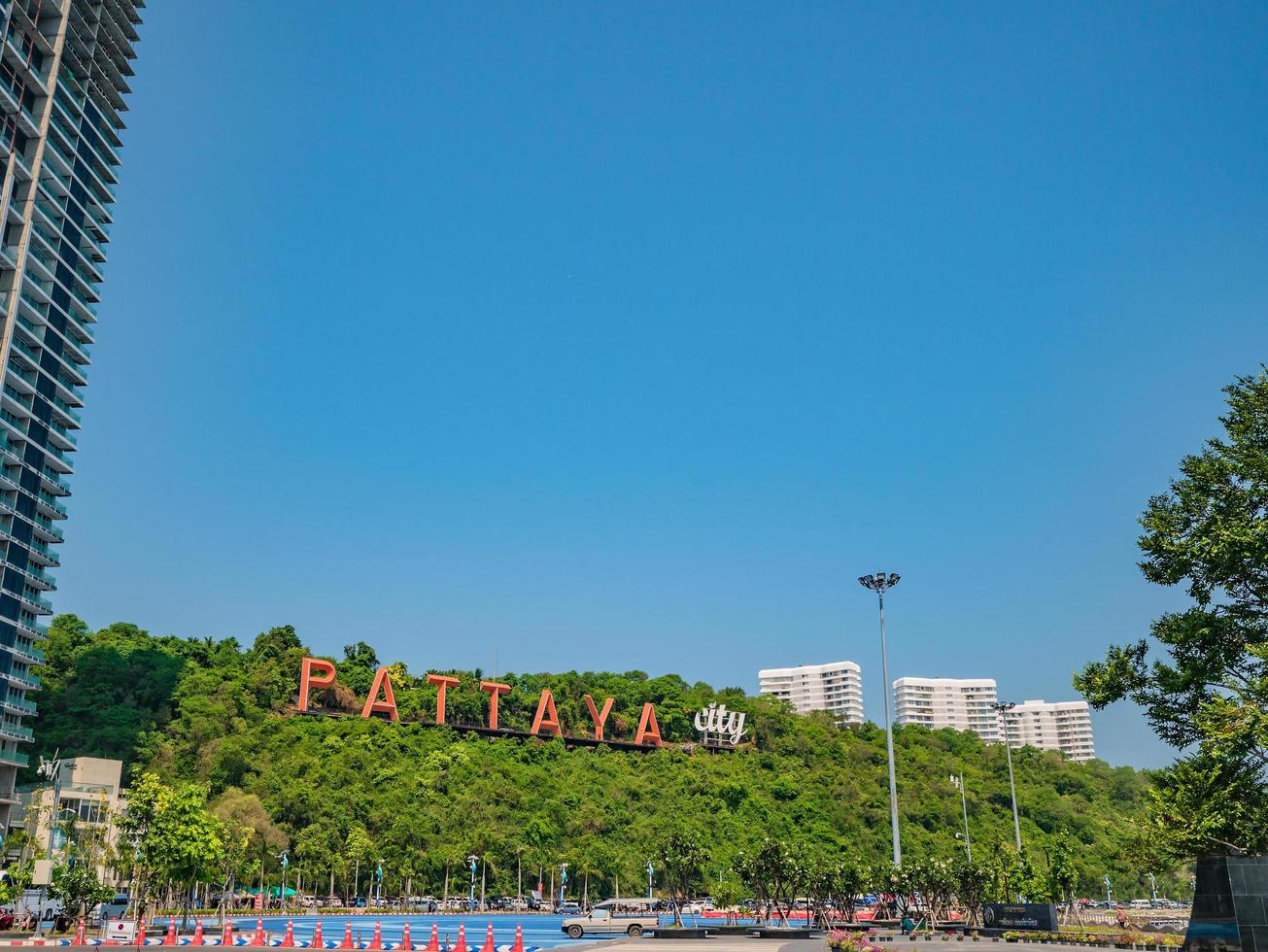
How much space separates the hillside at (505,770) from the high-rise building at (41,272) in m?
14.6

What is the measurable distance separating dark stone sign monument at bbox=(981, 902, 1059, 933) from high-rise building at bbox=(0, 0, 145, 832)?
68806 mm

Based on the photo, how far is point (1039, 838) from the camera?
125 metres

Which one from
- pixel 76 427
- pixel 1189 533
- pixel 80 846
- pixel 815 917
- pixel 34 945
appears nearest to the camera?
pixel 1189 533

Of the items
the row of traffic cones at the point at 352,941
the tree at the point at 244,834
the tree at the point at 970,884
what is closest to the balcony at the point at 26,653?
the tree at the point at 244,834

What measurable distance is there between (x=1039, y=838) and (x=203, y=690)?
9816 centimetres

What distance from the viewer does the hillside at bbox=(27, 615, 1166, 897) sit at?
320 ft

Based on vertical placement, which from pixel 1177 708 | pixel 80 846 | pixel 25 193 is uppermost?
pixel 25 193

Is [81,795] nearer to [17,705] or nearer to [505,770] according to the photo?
[17,705]

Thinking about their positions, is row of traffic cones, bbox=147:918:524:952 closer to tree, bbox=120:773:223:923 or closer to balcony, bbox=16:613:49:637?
tree, bbox=120:773:223:923

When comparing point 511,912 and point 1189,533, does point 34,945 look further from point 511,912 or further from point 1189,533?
point 511,912

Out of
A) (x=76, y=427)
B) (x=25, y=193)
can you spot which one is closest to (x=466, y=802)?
(x=76, y=427)

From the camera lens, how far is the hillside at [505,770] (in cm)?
9769

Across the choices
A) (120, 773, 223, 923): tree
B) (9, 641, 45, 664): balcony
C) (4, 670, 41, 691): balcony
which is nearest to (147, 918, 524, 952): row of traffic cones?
(120, 773, 223, 923): tree

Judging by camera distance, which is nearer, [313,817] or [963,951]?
[963,951]
